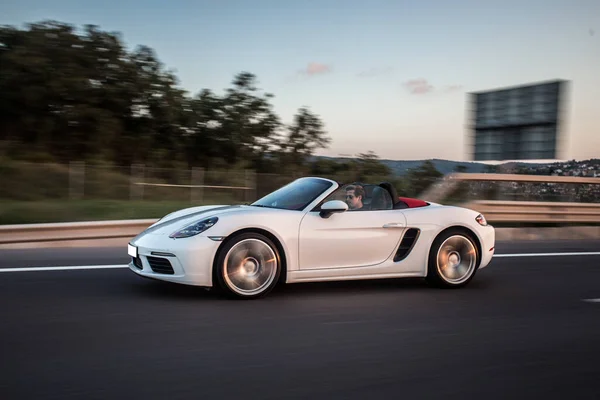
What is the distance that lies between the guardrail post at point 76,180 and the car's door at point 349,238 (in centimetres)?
1069

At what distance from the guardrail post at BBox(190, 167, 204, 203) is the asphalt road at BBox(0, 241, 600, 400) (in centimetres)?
951

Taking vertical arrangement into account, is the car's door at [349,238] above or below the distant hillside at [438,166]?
below

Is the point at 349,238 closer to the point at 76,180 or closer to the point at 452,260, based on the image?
the point at 452,260

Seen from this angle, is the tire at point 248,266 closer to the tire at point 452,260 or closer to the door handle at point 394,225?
the door handle at point 394,225

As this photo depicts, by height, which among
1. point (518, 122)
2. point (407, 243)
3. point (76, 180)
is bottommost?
point (407, 243)

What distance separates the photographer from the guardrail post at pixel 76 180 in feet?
51.4

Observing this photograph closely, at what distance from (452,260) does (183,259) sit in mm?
3009

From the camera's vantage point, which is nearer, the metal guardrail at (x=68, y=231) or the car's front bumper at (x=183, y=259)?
the car's front bumper at (x=183, y=259)

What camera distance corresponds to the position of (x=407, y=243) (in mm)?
6926

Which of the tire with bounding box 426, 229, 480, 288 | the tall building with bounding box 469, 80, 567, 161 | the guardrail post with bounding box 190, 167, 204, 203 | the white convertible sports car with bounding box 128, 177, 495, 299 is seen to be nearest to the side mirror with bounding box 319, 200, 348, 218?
the white convertible sports car with bounding box 128, 177, 495, 299

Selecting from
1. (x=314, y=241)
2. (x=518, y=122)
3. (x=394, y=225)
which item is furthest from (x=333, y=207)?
(x=518, y=122)

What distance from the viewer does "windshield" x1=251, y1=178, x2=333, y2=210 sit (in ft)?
22.1

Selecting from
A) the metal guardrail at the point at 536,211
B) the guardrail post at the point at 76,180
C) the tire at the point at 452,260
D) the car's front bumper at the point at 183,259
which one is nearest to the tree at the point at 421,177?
the metal guardrail at the point at 536,211

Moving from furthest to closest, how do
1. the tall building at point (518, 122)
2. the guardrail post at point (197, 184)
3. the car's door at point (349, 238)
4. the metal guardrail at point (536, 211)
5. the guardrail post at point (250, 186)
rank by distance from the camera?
the guardrail post at point (197, 184) < the guardrail post at point (250, 186) < the tall building at point (518, 122) < the metal guardrail at point (536, 211) < the car's door at point (349, 238)
